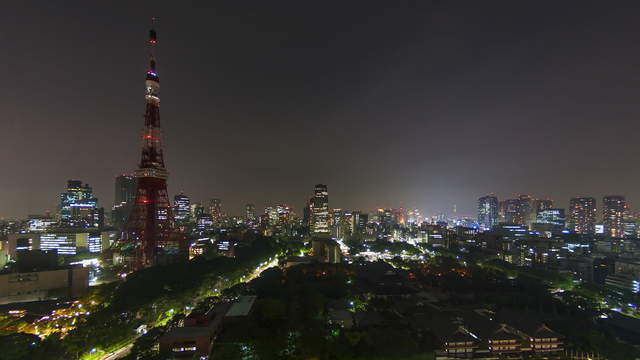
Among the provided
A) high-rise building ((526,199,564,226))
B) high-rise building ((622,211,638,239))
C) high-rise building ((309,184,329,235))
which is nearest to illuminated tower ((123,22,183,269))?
high-rise building ((309,184,329,235))

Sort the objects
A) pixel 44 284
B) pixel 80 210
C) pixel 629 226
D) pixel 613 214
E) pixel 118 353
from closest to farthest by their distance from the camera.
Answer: pixel 118 353
pixel 44 284
pixel 80 210
pixel 629 226
pixel 613 214

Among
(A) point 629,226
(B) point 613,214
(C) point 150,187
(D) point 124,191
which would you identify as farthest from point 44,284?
(B) point 613,214

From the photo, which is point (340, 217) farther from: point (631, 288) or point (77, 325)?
point (77, 325)

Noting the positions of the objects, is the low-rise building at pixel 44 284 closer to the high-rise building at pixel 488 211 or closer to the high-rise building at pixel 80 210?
the high-rise building at pixel 80 210

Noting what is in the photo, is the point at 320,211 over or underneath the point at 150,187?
underneath

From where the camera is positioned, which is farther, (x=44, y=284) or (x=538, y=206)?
(x=538, y=206)

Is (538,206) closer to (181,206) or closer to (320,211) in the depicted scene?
(320,211)

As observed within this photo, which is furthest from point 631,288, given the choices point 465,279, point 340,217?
point 340,217

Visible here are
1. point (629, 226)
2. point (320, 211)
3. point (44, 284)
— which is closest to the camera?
point (44, 284)
